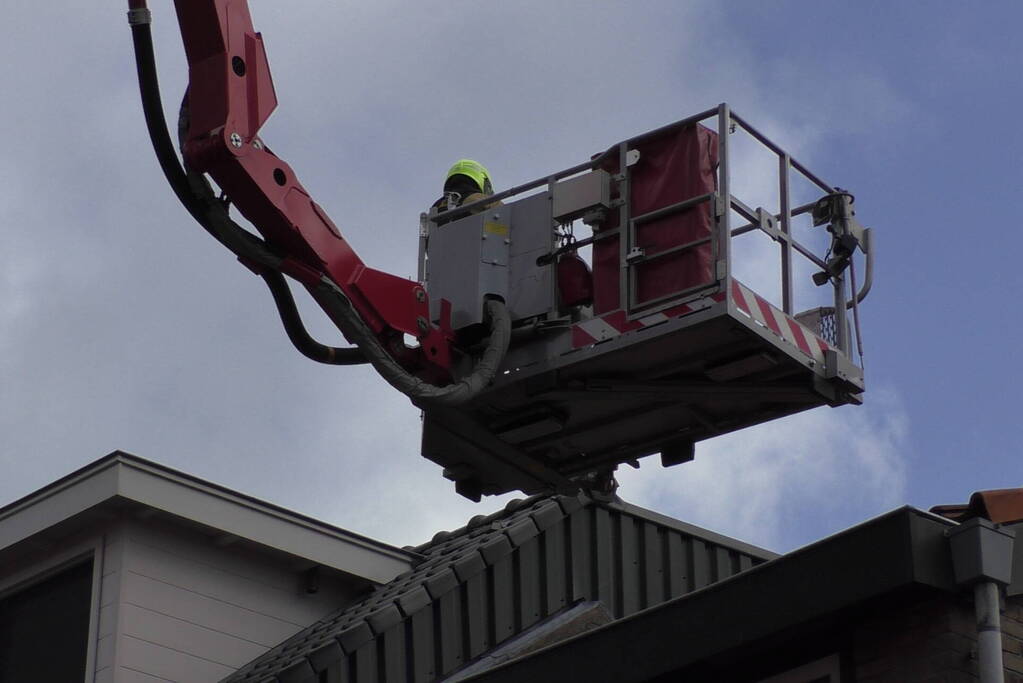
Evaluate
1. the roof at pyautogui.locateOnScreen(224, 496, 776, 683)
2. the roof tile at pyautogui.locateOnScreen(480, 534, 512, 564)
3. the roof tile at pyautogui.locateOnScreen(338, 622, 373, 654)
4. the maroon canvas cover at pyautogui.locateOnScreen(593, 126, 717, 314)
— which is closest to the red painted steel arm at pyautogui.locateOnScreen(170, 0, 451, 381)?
the maroon canvas cover at pyautogui.locateOnScreen(593, 126, 717, 314)

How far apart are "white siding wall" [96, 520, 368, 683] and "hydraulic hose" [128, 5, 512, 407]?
337 cm

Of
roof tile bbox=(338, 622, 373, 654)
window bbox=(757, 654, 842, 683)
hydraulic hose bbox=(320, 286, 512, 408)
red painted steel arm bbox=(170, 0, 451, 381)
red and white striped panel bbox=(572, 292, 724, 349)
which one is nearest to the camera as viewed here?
window bbox=(757, 654, 842, 683)

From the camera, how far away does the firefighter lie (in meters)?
15.6

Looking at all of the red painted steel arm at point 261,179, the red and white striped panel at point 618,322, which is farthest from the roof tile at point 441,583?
the red and white striped panel at point 618,322

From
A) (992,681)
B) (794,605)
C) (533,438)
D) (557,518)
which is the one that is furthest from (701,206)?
(557,518)

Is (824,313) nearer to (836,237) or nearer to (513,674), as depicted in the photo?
(836,237)

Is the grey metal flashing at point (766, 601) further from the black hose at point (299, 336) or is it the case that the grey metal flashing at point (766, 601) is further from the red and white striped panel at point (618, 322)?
the black hose at point (299, 336)

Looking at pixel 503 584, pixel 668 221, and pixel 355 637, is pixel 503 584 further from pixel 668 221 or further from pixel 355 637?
pixel 668 221

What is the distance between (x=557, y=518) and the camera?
1852cm

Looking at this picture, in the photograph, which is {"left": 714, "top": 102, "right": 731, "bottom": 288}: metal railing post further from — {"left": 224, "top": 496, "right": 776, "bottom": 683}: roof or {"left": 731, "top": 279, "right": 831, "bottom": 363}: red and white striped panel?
{"left": 224, "top": 496, "right": 776, "bottom": 683}: roof

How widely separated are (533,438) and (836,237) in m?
2.46

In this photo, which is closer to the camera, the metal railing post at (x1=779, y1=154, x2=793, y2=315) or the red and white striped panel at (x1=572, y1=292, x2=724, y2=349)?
the red and white striped panel at (x1=572, y1=292, x2=724, y2=349)

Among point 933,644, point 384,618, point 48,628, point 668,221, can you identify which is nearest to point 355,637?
point 384,618

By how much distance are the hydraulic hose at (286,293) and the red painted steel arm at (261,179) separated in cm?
10
